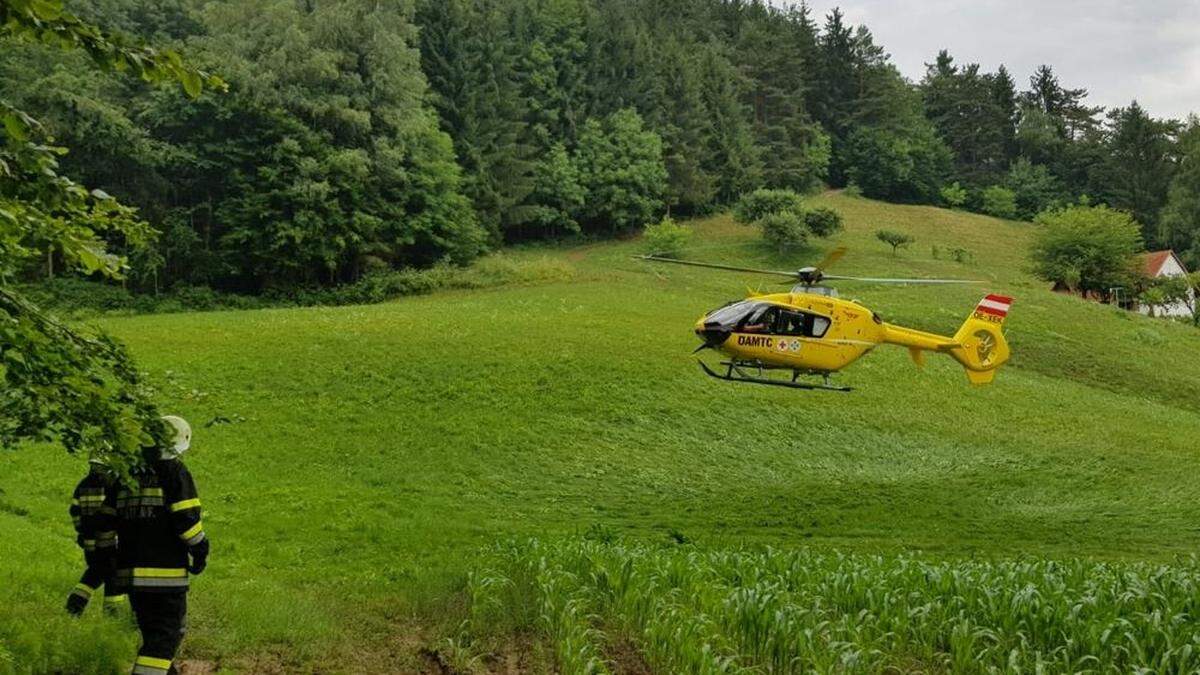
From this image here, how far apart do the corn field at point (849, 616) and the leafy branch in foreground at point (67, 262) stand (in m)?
4.16

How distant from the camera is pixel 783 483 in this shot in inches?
878

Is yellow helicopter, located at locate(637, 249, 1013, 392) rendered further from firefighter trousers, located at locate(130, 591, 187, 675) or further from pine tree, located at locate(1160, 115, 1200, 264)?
pine tree, located at locate(1160, 115, 1200, 264)

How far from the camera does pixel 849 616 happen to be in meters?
8.34

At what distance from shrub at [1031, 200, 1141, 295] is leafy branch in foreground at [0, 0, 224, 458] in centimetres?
5918

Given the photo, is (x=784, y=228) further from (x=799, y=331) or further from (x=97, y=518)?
(x=97, y=518)

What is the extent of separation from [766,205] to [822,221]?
13.4 feet

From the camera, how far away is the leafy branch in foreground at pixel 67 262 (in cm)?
434

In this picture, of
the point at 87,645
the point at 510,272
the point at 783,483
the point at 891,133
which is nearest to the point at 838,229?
the point at 510,272

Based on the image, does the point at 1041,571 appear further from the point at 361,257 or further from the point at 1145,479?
the point at 361,257

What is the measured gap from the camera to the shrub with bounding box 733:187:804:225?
214ft

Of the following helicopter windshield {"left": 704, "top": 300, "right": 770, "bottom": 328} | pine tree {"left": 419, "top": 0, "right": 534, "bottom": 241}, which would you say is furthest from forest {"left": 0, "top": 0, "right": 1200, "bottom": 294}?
helicopter windshield {"left": 704, "top": 300, "right": 770, "bottom": 328}

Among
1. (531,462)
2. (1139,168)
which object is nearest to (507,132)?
(531,462)

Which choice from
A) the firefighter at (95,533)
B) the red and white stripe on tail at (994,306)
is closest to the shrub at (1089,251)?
the red and white stripe on tail at (994,306)

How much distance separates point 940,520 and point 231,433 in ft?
53.7
